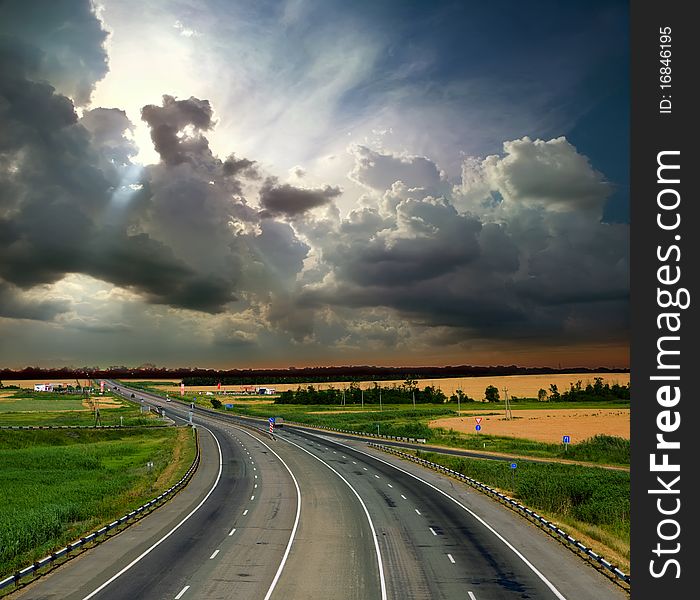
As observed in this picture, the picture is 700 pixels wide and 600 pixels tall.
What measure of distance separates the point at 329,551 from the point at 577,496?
2788cm

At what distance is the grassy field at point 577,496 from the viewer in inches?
1400

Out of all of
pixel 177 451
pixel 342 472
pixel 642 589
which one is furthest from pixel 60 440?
pixel 642 589

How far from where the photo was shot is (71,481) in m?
61.2

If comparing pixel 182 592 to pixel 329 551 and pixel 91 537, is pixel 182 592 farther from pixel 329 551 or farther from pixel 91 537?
pixel 91 537

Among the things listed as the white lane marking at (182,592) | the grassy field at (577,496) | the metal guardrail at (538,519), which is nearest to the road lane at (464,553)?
the metal guardrail at (538,519)

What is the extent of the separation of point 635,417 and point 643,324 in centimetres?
339

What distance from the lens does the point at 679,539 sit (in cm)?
1997

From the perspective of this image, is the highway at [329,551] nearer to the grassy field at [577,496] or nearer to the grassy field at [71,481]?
the grassy field at [577,496]

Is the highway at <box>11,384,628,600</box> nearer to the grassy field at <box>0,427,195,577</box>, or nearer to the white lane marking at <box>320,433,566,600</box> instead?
the white lane marking at <box>320,433,566,600</box>

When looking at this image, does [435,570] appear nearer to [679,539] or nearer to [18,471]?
[679,539]

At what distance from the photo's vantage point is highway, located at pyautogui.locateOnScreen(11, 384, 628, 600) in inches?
973

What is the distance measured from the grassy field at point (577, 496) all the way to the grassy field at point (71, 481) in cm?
3197

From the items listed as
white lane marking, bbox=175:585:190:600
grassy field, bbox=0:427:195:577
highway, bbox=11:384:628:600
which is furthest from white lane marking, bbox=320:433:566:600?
grassy field, bbox=0:427:195:577

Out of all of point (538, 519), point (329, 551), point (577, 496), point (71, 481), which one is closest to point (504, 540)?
point (538, 519)
